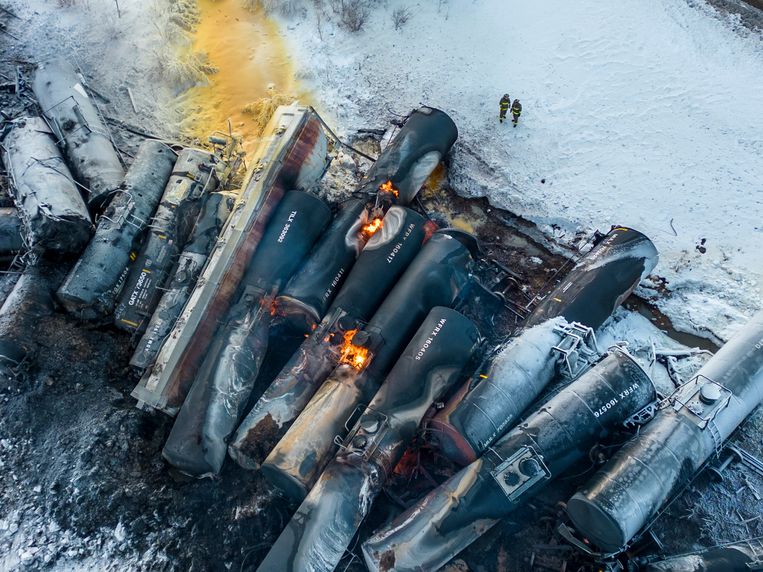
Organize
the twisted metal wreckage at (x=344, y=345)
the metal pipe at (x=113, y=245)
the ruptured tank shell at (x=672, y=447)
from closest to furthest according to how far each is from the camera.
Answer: the ruptured tank shell at (x=672, y=447) → the twisted metal wreckage at (x=344, y=345) → the metal pipe at (x=113, y=245)

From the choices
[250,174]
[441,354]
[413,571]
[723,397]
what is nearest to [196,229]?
[250,174]

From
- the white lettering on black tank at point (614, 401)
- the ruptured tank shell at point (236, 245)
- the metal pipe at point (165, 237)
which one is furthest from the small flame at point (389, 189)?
the white lettering on black tank at point (614, 401)

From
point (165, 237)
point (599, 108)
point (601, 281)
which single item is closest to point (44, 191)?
point (165, 237)

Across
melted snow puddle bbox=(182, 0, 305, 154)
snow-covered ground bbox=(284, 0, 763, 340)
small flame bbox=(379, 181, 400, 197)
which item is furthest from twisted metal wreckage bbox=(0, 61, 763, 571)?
melted snow puddle bbox=(182, 0, 305, 154)

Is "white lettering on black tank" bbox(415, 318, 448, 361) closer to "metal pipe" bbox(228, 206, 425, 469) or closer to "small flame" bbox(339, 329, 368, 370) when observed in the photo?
"small flame" bbox(339, 329, 368, 370)

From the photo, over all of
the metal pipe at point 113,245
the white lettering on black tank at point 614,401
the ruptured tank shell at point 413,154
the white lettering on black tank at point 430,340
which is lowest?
the metal pipe at point 113,245

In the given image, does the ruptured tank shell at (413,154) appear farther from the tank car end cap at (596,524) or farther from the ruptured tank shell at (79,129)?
the tank car end cap at (596,524)

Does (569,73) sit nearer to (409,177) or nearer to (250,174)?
(409,177)
